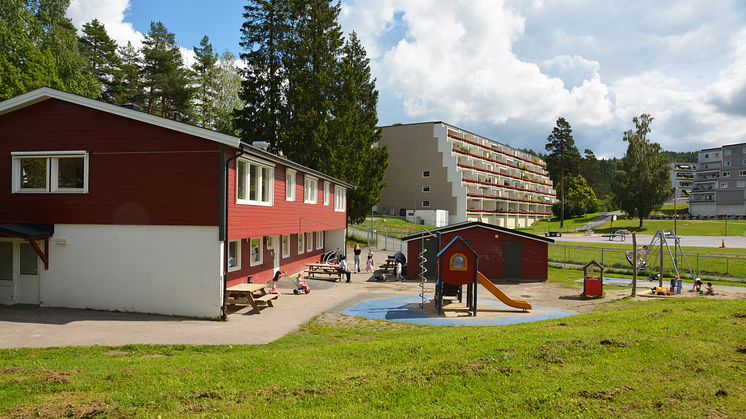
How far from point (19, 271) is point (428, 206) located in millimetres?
62552

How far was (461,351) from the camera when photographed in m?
8.50

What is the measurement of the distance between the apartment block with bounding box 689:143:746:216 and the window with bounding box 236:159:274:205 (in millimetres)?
123984

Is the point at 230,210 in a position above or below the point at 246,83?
below

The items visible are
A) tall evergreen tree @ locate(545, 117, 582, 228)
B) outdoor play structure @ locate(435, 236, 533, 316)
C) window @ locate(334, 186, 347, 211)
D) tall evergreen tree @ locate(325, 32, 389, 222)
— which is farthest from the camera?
tall evergreen tree @ locate(545, 117, 582, 228)

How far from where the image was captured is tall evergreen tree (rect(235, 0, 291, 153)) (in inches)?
1561

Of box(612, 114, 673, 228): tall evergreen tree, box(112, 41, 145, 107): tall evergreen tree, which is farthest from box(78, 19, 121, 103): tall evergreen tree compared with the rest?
box(612, 114, 673, 228): tall evergreen tree

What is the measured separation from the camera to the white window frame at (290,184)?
21.0 meters

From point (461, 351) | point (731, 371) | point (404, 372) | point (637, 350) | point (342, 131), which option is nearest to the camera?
point (731, 371)

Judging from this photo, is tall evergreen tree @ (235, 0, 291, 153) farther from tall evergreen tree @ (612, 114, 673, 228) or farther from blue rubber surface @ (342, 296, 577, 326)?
tall evergreen tree @ (612, 114, 673, 228)

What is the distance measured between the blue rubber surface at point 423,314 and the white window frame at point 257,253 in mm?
5385

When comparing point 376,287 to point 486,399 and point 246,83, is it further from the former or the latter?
point 246,83

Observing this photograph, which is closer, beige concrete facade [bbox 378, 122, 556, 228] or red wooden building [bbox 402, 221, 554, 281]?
red wooden building [bbox 402, 221, 554, 281]

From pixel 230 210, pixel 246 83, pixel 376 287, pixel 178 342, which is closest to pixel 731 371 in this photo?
pixel 178 342

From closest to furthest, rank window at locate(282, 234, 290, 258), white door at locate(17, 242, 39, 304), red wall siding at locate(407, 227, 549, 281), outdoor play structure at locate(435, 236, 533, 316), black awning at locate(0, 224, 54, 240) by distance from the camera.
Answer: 1. black awning at locate(0, 224, 54, 240)
2. white door at locate(17, 242, 39, 304)
3. outdoor play structure at locate(435, 236, 533, 316)
4. window at locate(282, 234, 290, 258)
5. red wall siding at locate(407, 227, 549, 281)
